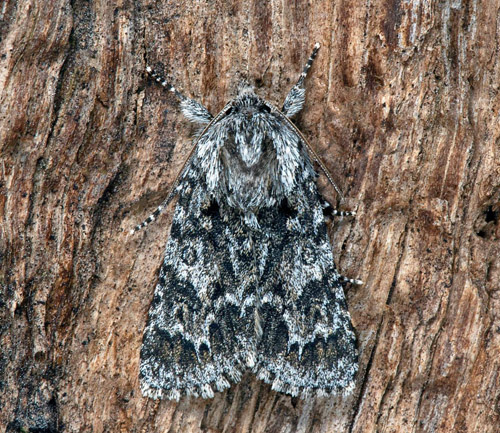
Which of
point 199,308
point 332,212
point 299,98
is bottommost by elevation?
point 199,308

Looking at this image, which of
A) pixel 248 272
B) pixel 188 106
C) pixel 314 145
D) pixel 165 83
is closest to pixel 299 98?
pixel 314 145

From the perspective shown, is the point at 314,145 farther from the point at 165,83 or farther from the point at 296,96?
the point at 165,83

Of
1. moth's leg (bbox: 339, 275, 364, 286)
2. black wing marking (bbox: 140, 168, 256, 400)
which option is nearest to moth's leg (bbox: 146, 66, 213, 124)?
black wing marking (bbox: 140, 168, 256, 400)

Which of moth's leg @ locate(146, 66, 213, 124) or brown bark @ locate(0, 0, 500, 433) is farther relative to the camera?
moth's leg @ locate(146, 66, 213, 124)

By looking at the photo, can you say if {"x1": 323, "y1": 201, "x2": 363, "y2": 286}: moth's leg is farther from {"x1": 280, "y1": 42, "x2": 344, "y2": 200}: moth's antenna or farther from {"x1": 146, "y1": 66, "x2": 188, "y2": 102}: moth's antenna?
{"x1": 146, "y1": 66, "x2": 188, "y2": 102}: moth's antenna

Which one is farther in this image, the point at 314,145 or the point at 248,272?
the point at 314,145

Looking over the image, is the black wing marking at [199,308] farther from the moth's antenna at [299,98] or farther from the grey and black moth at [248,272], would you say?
the moth's antenna at [299,98]
